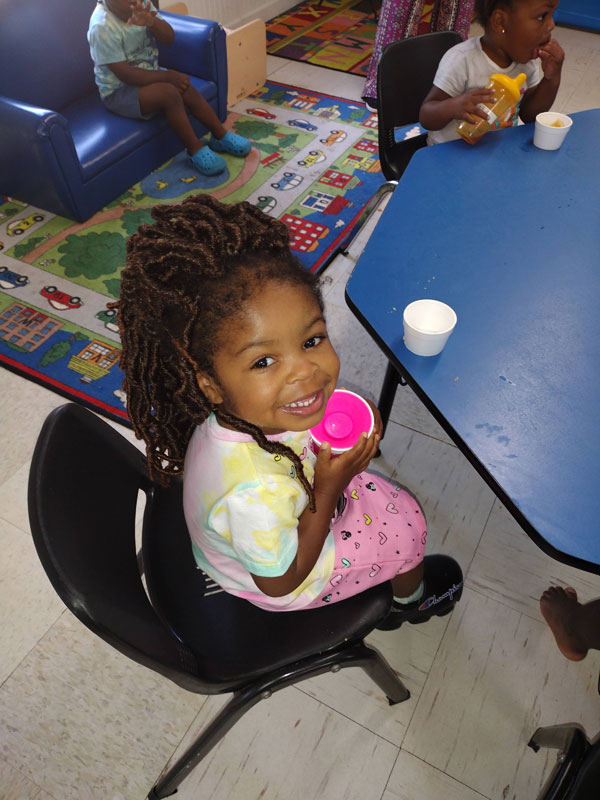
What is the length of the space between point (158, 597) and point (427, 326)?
2.49 feet

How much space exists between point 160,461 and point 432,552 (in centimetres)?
95

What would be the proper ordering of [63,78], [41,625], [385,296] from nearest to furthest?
[385,296]
[41,625]
[63,78]

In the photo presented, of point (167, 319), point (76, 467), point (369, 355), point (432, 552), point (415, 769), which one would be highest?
point (167, 319)

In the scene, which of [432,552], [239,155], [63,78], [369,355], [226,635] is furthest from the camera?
[239,155]

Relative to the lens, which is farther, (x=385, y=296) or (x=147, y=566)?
(x=385, y=296)

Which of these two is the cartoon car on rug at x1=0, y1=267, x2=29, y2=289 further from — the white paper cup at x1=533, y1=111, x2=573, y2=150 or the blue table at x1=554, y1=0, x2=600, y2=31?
the blue table at x1=554, y1=0, x2=600, y2=31

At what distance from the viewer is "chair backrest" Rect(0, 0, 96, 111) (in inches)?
96.6

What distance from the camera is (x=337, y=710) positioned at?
1354 millimetres

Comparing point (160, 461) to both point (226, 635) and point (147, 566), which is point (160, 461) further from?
point (226, 635)

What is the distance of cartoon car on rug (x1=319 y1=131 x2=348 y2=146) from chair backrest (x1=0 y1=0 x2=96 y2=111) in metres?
1.39

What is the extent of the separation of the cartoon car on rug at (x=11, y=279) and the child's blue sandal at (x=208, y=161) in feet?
3.81

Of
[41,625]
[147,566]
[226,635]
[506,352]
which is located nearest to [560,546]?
[506,352]

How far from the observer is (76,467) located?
86cm

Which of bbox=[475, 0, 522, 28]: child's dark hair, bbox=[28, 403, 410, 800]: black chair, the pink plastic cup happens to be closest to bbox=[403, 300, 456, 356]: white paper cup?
the pink plastic cup
